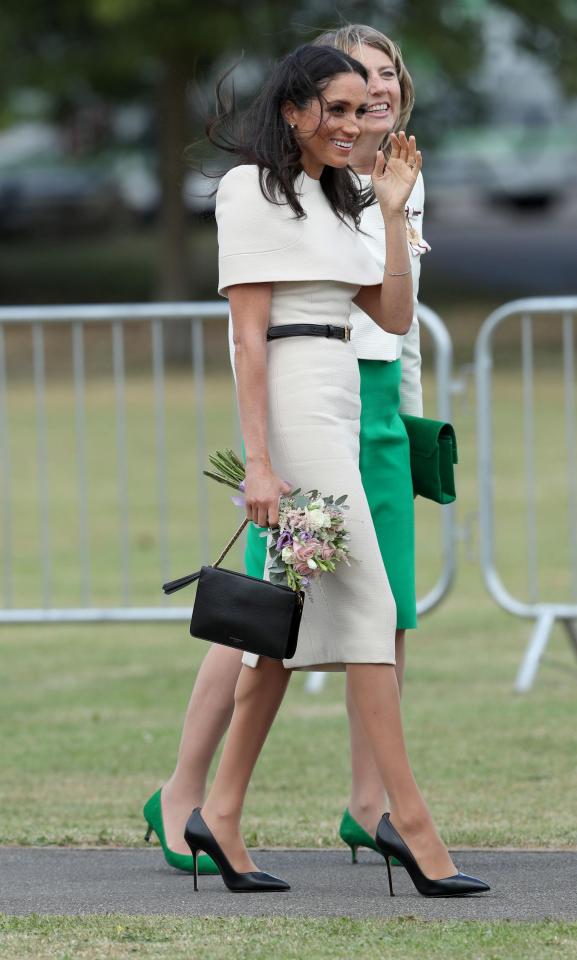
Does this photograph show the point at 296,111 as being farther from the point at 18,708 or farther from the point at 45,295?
the point at 45,295

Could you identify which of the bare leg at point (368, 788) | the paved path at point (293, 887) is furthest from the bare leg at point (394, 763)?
the bare leg at point (368, 788)

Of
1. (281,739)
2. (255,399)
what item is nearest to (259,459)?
(255,399)

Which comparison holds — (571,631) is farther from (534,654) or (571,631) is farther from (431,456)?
(431,456)

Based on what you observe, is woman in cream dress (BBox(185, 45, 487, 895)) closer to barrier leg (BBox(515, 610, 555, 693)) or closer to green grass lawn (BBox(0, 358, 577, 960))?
green grass lawn (BBox(0, 358, 577, 960))

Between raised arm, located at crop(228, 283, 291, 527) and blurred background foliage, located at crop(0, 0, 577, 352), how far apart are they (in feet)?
28.5

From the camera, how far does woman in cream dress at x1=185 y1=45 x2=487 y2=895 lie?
3.88 m

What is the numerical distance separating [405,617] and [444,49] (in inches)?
742

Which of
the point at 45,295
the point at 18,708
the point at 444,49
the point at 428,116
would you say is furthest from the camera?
the point at 45,295

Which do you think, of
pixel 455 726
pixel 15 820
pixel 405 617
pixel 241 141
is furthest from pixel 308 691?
pixel 241 141

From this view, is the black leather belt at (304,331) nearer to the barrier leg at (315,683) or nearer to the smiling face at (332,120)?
A: the smiling face at (332,120)

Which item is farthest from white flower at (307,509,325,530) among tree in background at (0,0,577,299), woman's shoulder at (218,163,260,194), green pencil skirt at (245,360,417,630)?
tree in background at (0,0,577,299)

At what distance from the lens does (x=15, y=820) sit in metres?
4.90

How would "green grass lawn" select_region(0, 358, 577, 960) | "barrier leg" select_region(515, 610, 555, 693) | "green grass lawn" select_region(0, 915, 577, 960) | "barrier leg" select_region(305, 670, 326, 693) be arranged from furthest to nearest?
"barrier leg" select_region(305, 670, 326, 693) < "barrier leg" select_region(515, 610, 555, 693) < "green grass lawn" select_region(0, 358, 577, 960) < "green grass lawn" select_region(0, 915, 577, 960)

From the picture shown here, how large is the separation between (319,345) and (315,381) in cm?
8
